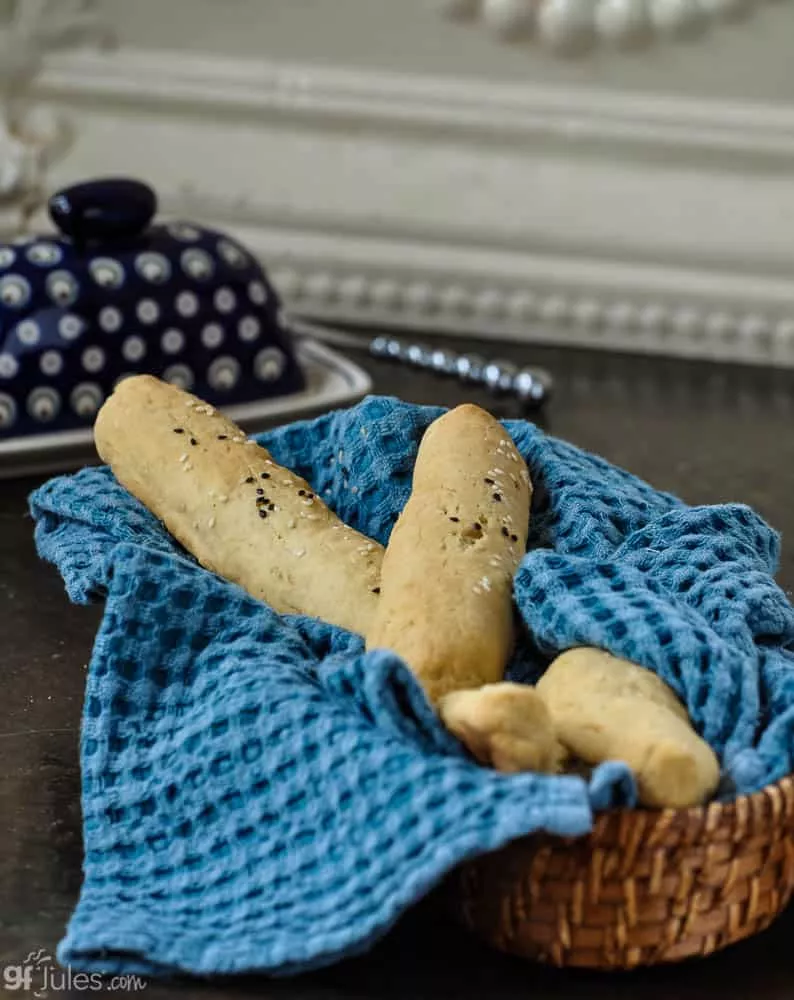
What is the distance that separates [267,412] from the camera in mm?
902

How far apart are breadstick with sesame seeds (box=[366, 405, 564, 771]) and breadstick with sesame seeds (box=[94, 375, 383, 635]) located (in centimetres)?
2

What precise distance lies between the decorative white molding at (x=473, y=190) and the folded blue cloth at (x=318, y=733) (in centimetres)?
65

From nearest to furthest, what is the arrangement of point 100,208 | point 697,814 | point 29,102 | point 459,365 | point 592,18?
point 697,814 → point 100,208 → point 459,365 → point 592,18 → point 29,102

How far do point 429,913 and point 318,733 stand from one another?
67mm

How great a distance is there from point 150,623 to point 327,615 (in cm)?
6

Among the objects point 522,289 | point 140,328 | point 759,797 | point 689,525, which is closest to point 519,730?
point 759,797

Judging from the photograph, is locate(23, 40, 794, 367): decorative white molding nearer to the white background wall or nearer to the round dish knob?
the white background wall

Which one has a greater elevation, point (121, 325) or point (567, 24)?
point (567, 24)

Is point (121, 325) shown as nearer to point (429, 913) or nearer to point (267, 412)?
point (267, 412)

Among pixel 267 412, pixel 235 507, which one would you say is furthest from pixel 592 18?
pixel 235 507

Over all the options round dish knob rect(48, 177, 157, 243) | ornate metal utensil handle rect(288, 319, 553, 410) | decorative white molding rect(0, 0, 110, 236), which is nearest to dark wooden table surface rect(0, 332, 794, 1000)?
ornate metal utensil handle rect(288, 319, 553, 410)

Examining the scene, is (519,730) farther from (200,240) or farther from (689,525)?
(200,240)

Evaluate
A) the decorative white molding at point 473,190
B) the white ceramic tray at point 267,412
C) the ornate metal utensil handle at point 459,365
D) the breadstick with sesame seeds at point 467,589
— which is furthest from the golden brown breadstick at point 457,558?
the decorative white molding at point 473,190

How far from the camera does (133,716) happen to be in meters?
0.50
